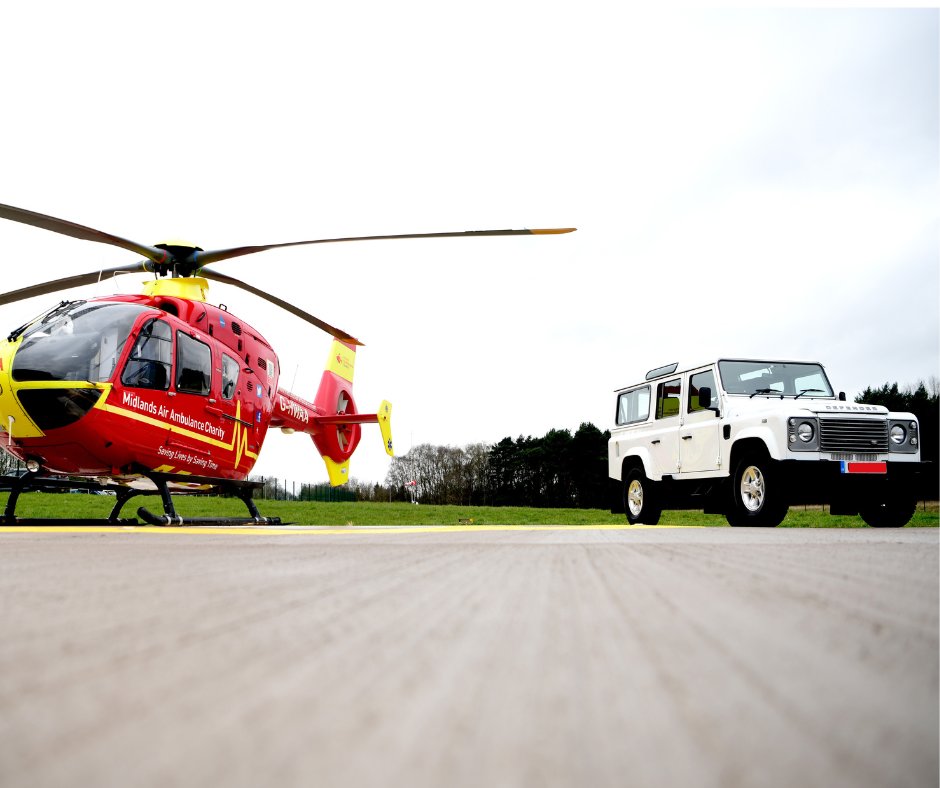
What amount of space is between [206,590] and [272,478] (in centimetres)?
3914

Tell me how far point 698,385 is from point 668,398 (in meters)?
0.58

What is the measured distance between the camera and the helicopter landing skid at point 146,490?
6.68m

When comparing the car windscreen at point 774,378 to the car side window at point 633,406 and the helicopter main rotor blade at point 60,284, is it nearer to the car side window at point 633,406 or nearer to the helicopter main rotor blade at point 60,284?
the car side window at point 633,406

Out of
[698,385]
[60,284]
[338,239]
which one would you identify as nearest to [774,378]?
[698,385]

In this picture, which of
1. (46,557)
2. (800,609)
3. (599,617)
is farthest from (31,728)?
(46,557)

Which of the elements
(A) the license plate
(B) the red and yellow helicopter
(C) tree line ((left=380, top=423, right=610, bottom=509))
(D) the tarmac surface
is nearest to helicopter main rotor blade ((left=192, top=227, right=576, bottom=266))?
(B) the red and yellow helicopter

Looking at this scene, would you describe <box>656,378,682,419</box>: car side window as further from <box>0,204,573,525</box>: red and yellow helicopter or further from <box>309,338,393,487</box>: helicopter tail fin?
<box>309,338,393,487</box>: helicopter tail fin

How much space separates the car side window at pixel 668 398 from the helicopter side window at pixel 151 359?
602 centimetres

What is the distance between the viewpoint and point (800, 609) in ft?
2.56

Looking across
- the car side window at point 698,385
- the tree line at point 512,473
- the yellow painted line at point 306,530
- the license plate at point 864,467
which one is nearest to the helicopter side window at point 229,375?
the yellow painted line at point 306,530

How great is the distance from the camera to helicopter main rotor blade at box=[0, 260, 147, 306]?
8.67 metres

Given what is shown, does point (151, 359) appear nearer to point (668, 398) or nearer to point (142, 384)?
point (142, 384)

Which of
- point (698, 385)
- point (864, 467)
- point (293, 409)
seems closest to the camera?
point (864, 467)

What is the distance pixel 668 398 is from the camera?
9.42 m
